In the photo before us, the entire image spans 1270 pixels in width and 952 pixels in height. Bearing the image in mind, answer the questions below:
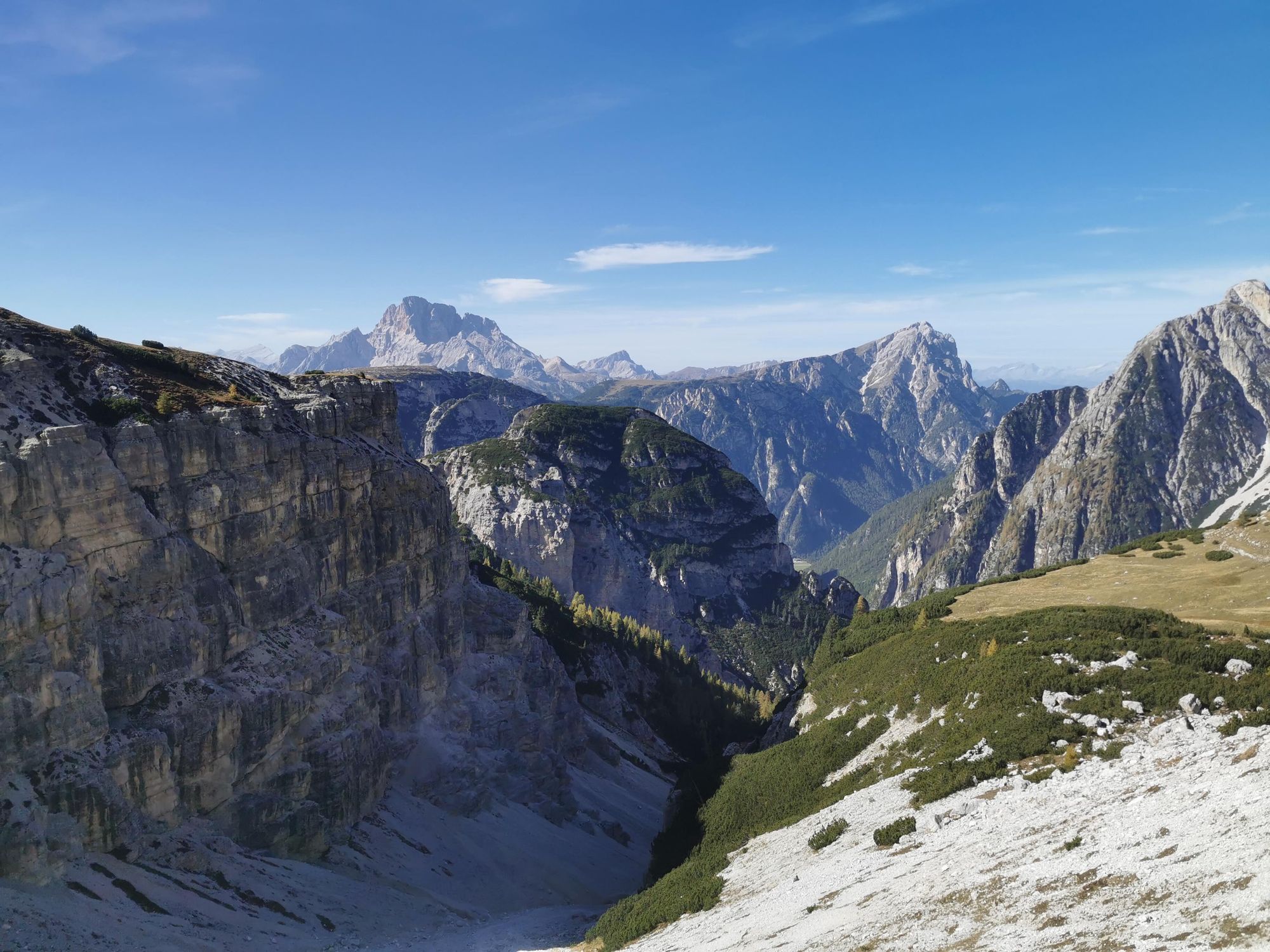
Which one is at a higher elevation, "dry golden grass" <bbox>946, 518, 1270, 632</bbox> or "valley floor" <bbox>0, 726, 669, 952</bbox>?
"dry golden grass" <bbox>946, 518, 1270, 632</bbox>

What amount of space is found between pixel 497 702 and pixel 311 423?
153 ft

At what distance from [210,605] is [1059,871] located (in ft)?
210

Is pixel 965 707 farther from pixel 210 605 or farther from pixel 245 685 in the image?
pixel 210 605

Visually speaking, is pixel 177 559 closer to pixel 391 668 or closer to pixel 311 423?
pixel 311 423

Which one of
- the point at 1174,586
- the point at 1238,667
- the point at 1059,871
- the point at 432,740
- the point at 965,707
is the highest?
the point at 1238,667

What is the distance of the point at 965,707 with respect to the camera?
200 ft

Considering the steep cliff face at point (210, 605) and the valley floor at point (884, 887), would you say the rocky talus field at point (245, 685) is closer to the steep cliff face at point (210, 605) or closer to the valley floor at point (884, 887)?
the steep cliff face at point (210, 605)

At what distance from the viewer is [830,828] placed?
177ft

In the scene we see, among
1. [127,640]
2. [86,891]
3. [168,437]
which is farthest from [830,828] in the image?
[168,437]

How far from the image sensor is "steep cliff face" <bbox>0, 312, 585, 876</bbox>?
54.8 metres

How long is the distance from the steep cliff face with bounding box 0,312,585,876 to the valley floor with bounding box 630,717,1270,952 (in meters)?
38.7

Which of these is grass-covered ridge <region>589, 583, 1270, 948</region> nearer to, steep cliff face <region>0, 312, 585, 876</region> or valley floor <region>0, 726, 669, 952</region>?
valley floor <region>0, 726, 669, 952</region>

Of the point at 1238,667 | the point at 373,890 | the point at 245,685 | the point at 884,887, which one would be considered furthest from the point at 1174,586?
the point at 245,685

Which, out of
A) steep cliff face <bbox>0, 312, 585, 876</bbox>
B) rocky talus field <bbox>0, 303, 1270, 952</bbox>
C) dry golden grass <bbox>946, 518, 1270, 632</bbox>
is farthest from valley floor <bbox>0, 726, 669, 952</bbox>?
dry golden grass <bbox>946, 518, 1270, 632</bbox>
